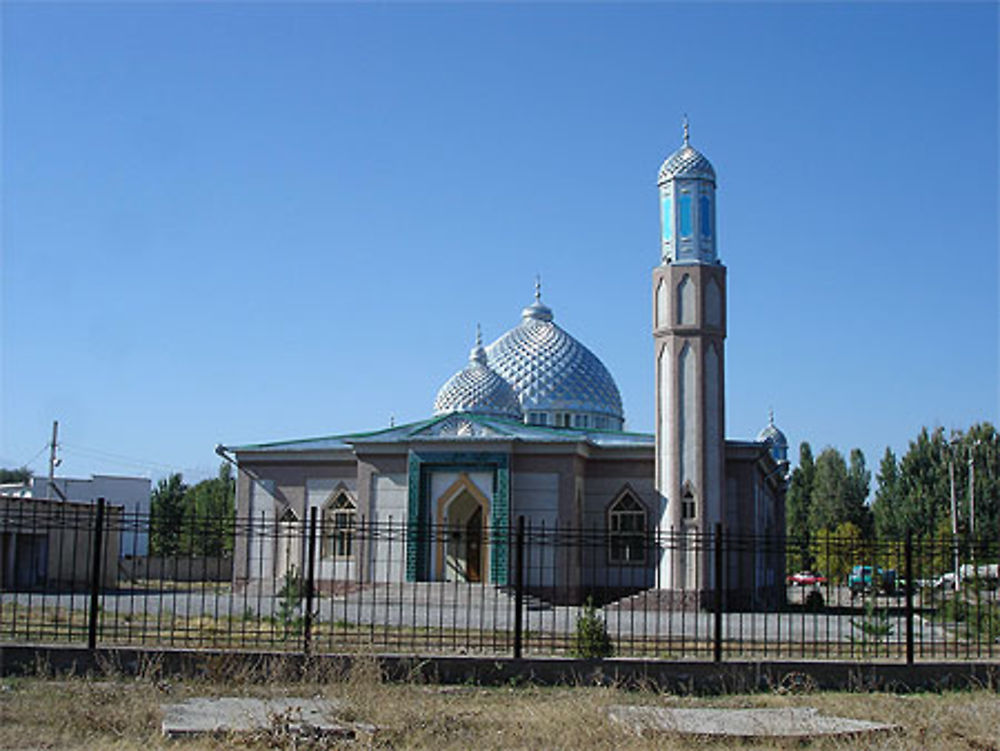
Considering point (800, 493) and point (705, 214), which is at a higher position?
point (705, 214)

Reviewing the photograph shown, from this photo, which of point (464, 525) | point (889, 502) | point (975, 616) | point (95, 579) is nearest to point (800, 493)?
point (889, 502)

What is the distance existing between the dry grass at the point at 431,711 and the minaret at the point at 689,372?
13131 millimetres

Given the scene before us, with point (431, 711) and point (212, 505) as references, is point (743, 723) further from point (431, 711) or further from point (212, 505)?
point (212, 505)

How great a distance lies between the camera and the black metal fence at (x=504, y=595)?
13.1m

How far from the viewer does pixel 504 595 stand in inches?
953

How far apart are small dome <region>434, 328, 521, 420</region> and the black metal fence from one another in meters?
4.90

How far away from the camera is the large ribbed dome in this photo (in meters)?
33.8

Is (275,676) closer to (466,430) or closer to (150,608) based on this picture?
(150,608)

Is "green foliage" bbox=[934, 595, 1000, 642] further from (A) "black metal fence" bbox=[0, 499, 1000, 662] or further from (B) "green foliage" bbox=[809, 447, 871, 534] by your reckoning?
(B) "green foliage" bbox=[809, 447, 871, 534]

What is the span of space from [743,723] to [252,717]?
3.84 m

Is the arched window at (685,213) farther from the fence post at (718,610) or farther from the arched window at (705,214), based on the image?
the fence post at (718,610)

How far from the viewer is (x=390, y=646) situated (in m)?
13.5

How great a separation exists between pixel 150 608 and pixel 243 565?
7.20 metres

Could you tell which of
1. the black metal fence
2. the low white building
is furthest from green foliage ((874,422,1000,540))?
the low white building
